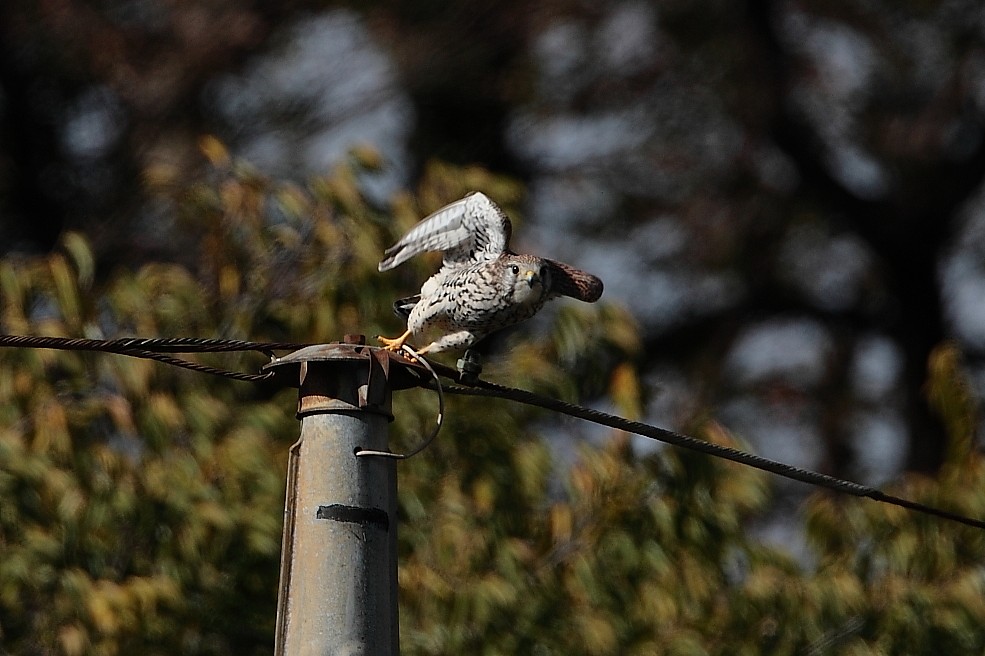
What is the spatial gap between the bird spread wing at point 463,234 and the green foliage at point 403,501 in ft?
6.60

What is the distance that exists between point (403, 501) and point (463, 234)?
2533mm

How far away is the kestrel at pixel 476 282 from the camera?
4.99 metres

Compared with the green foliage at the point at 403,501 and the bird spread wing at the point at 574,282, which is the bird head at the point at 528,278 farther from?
the green foliage at the point at 403,501

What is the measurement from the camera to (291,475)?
383 cm

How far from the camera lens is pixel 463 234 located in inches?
215

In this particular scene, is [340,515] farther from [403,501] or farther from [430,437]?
[403,501]

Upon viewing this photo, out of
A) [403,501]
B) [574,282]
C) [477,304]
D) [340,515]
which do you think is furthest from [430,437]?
[403,501]

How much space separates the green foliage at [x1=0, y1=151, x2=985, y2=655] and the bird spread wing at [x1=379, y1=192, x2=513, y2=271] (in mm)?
2011

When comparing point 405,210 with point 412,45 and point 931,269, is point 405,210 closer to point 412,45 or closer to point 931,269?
point 412,45

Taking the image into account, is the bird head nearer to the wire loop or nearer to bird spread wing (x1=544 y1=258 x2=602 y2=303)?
bird spread wing (x1=544 y1=258 x2=602 y2=303)

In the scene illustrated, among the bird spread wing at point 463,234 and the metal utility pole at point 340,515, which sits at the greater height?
the bird spread wing at point 463,234

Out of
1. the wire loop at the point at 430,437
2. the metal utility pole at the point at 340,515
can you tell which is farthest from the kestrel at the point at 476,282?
the metal utility pole at the point at 340,515

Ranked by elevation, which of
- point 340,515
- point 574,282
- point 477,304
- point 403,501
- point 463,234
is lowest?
point 340,515

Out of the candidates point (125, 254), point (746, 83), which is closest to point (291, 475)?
point (125, 254)
